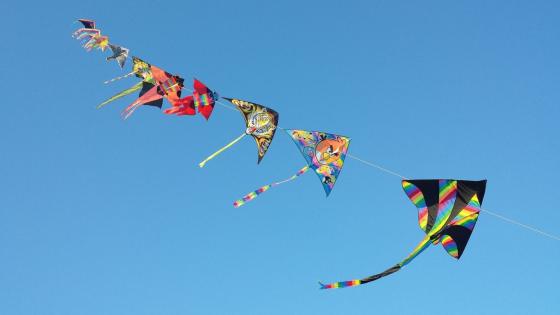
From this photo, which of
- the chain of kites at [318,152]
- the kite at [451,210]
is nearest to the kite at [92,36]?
the chain of kites at [318,152]

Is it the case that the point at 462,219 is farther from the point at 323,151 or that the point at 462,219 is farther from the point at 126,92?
the point at 126,92

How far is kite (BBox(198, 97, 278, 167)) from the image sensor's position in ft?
41.4

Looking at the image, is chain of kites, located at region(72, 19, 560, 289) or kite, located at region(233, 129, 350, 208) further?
kite, located at region(233, 129, 350, 208)

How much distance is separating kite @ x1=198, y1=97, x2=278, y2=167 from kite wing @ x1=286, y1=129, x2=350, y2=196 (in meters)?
0.70

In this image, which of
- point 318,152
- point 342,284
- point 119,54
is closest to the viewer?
point 342,284

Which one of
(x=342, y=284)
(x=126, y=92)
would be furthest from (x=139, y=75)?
(x=342, y=284)

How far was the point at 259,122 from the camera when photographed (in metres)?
12.7

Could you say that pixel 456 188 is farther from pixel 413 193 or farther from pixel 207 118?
pixel 207 118

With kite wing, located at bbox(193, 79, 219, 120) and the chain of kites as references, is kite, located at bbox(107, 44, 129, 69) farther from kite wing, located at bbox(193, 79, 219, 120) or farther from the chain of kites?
kite wing, located at bbox(193, 79, 219, 120)

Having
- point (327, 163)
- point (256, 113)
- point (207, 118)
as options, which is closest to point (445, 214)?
point (327, 163)

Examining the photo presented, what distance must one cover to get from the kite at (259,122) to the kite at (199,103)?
0.58 metres

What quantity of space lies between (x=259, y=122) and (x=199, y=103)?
1.61 m

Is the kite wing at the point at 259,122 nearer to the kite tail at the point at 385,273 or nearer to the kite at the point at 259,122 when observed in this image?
the kite at the point at 259,122

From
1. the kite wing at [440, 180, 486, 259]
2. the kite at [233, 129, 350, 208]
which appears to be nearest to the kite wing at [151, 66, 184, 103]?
the kite at [233, 129, 350, 208]
